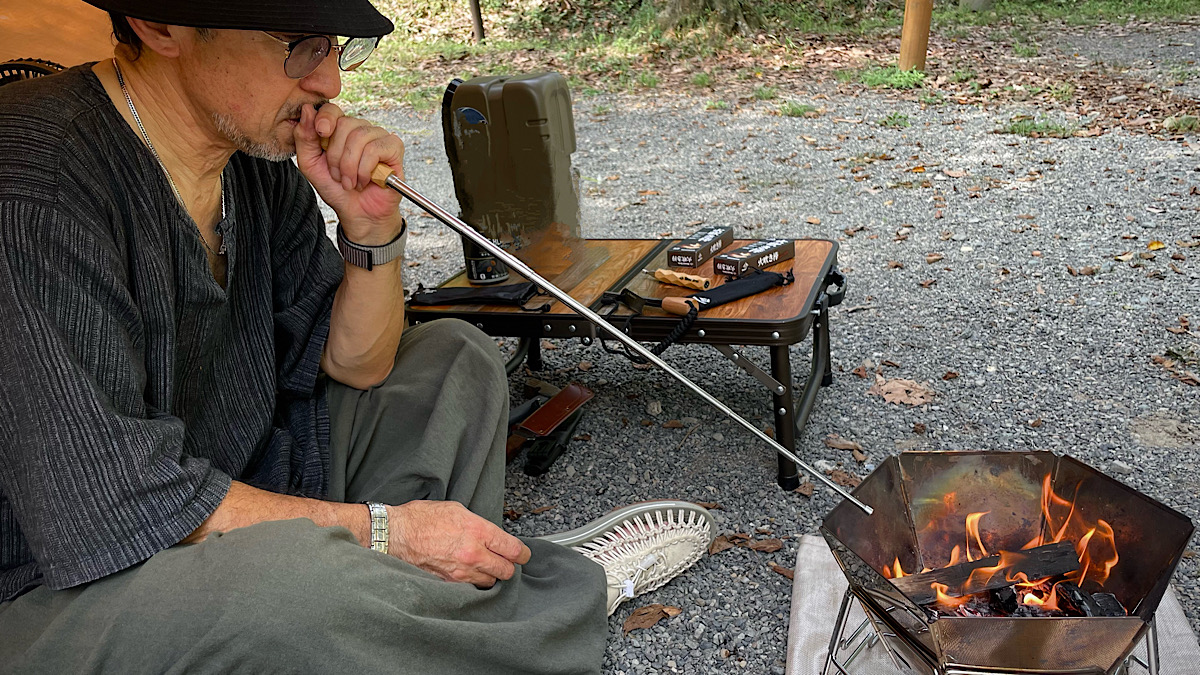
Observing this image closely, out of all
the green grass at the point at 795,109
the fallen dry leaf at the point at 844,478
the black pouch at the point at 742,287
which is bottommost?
the fallen dry leaf at the point at 844,478

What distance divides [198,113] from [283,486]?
0.74m

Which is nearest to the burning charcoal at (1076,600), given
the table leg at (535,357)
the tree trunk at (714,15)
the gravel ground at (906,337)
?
the gravel ground at (906,337)

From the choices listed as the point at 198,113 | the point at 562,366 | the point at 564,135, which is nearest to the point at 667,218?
the point at 562,366

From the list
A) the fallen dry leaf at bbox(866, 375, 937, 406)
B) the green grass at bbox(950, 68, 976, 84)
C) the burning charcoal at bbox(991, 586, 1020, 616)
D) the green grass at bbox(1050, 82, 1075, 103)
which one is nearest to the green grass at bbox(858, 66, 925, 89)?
the green grass at bbox(950, 68, 976, 84)

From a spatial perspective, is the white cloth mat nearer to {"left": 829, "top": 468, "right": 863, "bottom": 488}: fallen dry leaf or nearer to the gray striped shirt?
{"left": 829, "top": 468, "right": 863, "bottom": 488}: fallen dry leaf

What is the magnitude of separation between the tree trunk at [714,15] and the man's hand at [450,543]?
937cm

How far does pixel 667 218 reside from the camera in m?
5.34

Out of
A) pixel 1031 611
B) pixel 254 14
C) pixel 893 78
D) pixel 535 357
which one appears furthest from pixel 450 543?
pixel 893 78

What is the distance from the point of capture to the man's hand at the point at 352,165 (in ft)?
6.09

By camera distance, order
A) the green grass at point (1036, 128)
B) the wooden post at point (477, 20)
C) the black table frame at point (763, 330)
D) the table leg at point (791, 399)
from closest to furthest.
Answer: the black table frame at point (763, 330) < the table leg at point (791, 399) < the green grass at point (1036, 128) < the wooden post at point (477, 20)

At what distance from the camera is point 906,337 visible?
355cm

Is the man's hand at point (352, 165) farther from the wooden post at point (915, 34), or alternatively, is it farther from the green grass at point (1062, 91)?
the wooden post at point (915, 34)

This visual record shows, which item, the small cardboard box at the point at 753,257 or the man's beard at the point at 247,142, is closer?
the man's beard at the point at 247,142

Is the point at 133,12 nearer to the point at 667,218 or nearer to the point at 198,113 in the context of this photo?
the point at 198,113
